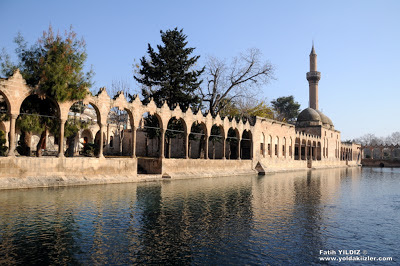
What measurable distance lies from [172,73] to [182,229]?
70.1 feet

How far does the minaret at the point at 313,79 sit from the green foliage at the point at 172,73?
127 feet

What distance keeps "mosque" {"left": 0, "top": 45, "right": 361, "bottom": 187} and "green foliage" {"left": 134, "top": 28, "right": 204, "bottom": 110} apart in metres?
1.91

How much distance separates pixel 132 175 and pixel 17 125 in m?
6.98

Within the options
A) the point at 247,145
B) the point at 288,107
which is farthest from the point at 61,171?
the point at 288,107

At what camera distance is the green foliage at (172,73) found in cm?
2758

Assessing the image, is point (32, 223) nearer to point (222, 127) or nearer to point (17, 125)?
point (17, 125)

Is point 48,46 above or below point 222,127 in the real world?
above

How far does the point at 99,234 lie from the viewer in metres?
7.38

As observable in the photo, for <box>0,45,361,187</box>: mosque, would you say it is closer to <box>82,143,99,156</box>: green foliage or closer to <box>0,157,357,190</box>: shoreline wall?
<box>0,157,357,190</box>: shoreline wall

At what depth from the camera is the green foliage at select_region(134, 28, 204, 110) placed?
90.5ft

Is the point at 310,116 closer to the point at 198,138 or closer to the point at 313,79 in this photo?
the point at 313,79

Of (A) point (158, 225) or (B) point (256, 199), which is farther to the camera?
(B) point (256, 199)

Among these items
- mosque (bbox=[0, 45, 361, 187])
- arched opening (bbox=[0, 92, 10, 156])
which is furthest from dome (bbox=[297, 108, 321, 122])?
arched opening (bbox=[0, 92, 10, 156])

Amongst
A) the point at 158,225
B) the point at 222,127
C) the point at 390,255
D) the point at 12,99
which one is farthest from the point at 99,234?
the point at 222,127
